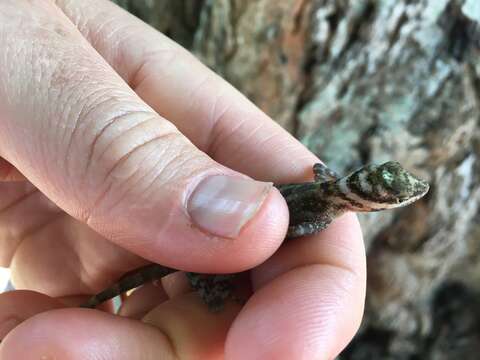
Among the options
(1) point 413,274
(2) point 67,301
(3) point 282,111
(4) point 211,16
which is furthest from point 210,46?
(1) point 413,274

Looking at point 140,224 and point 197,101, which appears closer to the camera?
A: point 140,224

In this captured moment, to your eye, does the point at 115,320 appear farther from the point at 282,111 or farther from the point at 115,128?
the point at 282,111

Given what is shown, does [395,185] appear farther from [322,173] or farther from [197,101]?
[197,101]

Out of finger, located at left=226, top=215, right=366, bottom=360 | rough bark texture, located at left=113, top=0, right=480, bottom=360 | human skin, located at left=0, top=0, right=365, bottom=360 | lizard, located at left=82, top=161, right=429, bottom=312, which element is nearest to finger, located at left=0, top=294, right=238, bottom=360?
human skin, located at left=0, top=0, right=365, bottom=360

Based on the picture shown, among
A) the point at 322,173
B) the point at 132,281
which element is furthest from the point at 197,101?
the point at 132,281

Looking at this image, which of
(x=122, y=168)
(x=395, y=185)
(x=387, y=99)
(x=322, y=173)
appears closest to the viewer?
(x=122, y=168)

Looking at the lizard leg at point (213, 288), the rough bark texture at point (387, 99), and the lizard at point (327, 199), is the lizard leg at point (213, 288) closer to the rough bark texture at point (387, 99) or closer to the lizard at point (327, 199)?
the lizard at point (327, 199)
